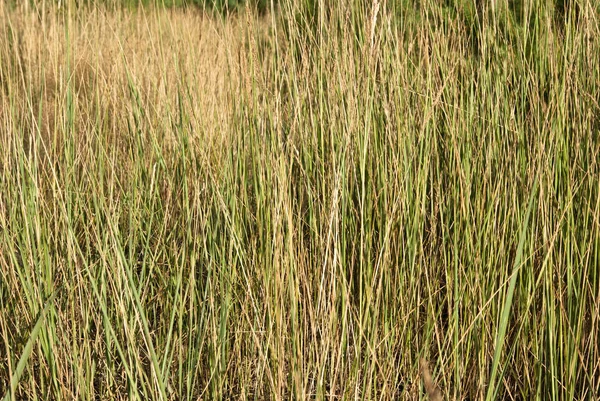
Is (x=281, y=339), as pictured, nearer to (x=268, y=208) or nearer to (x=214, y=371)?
(x=214, y=371)

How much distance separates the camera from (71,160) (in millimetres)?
1483

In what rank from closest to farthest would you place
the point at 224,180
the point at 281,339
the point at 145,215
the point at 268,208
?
the point at 281,339, the point at 268,208, the point at 224,180, the point at 145,215

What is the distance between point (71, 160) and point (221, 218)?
0.35m

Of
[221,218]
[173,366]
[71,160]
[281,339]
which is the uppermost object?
[71,160]

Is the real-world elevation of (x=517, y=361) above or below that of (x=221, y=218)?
below

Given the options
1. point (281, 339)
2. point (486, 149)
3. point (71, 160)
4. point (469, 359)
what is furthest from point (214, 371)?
point (486, 149)

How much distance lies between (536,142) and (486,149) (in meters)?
0.14

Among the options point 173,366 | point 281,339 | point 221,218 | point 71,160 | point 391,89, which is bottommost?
point 173,366

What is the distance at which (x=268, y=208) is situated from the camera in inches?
50.7

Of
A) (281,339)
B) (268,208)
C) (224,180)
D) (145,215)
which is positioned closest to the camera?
(281,339)

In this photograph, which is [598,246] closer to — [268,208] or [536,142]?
[536,142]

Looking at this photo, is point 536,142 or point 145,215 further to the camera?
point 145,215

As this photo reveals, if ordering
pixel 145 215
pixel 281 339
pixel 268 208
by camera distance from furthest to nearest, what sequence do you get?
pixel 145 215 < pixel 268 208 < pixel 281 339

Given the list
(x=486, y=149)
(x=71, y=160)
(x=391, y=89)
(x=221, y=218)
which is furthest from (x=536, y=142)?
(x=71, y=160)
